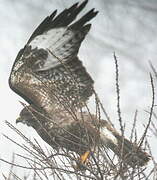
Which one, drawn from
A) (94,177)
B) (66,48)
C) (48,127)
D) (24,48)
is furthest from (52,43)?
(94,177)

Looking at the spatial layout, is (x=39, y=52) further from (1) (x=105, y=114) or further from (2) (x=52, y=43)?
(1) (x=105, y=114)

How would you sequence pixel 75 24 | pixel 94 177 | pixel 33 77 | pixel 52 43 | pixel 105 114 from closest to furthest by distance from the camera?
pixel 94 177 → pixel 105 114 → pixel 75 24 → pixel 52 43 → pixel 33 77

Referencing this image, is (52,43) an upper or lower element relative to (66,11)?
lower

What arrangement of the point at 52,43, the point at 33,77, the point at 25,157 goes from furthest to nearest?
the point at 33,77 < the point at 52,43 < the point at 25,157

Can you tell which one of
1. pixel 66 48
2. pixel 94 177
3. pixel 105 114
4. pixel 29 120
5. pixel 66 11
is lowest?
pixel 94 177

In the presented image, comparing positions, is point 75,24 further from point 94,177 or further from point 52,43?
point 94,177

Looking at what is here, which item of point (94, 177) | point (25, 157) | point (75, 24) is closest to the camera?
point (94, 177)

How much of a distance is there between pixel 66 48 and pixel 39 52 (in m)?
0.63

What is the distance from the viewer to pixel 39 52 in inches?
222

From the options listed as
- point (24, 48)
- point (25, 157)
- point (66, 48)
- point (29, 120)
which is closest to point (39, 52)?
point (24, 48)

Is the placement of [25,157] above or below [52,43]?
below

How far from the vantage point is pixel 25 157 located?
10.2ft

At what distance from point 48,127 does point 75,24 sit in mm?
1578

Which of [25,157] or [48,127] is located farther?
[48,127]
